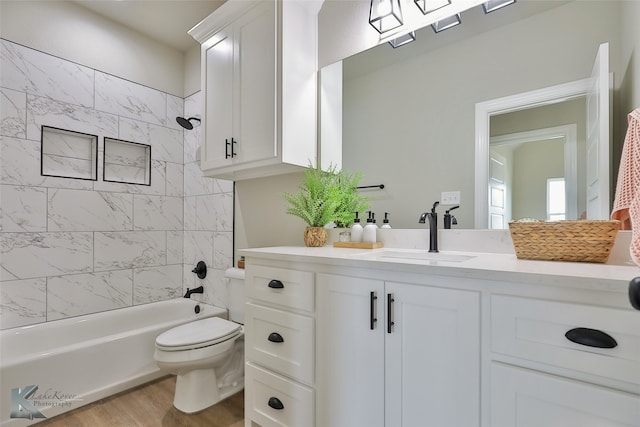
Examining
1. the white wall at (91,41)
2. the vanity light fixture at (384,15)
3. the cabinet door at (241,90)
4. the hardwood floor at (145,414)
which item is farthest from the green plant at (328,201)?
the white wall at (91,41)

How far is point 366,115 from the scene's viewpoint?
1.75m

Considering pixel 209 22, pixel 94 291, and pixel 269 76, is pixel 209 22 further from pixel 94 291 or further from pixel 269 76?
pixel 94 291

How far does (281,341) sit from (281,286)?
Answer: 23 cm

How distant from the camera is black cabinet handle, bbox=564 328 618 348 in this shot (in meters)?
0.71

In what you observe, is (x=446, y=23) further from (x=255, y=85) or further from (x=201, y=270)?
(x=201, y=270)

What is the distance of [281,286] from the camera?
1.33m

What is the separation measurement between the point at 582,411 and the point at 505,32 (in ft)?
4.57

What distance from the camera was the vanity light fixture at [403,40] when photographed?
5.18ft

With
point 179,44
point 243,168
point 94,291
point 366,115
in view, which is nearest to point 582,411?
point 366,115

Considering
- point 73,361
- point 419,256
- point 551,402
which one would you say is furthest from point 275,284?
point 73,361

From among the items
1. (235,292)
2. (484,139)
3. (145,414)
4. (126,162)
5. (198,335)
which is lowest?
(145,414)

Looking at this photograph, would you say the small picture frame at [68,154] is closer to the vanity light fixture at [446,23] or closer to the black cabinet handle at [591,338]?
the vanity light fixture at [446,23]

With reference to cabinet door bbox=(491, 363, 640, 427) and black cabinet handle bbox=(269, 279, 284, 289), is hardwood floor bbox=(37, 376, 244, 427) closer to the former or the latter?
black cabinet handle bbox=(269, 279, 284, 289)

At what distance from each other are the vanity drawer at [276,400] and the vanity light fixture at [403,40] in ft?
5.55
